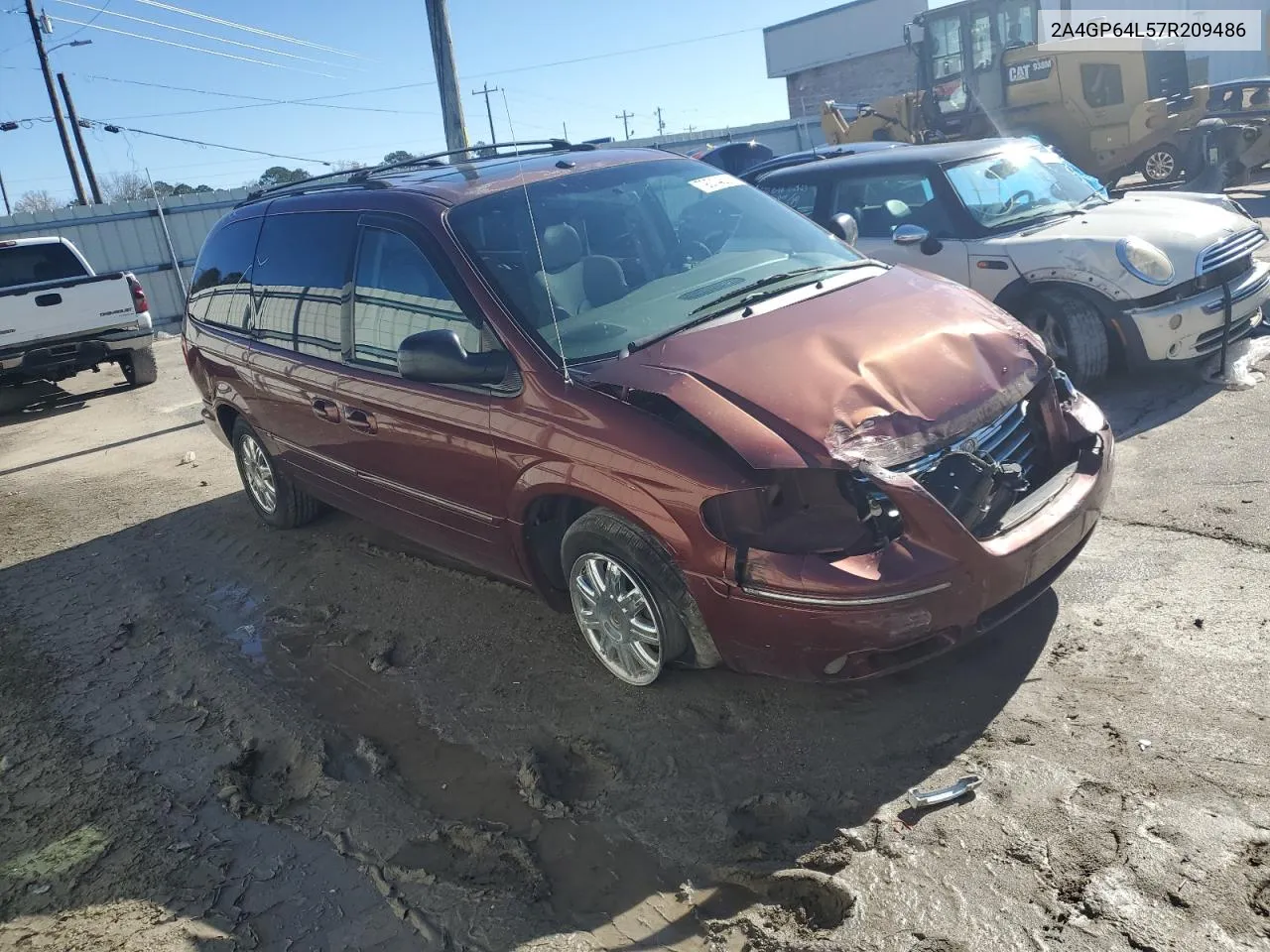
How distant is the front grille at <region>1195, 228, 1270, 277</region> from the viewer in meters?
6.30

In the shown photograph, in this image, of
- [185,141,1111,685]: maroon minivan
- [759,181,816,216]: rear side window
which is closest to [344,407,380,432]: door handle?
[185,141,1111,685]: maroon minivan

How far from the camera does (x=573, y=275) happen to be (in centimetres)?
409

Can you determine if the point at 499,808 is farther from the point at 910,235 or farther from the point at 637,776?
the point at 910,235

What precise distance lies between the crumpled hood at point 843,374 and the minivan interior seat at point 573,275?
441 mm

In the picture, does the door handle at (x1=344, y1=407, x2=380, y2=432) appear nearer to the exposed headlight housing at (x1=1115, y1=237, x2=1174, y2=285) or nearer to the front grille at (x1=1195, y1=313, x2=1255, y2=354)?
the exposed headlight housing at (x1=1115, y1=237, x2=1174, y2=285)

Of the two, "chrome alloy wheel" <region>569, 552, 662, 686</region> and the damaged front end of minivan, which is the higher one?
the damaged front end of minivan

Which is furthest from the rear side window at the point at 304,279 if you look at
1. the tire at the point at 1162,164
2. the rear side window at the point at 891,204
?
the tire at the point at 1162,164

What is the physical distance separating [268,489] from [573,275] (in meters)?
3.18

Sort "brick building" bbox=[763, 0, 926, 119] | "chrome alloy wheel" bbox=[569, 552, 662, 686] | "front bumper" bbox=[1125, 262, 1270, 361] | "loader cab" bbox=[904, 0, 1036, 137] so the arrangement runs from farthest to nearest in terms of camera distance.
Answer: "brick building" bbox=[763, 0, 926, 119] < "loader cab" bbox=[904, 0, 1036, 137] < "front bumper" bbox=[1125, 262, 1270, 361] < "chrome alloy wheel" bbox=[569, 552, 662, 686]

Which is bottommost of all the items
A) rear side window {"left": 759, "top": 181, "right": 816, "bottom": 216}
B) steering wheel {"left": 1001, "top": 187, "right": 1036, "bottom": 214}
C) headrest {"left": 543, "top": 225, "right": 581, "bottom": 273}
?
steering wheel {"left": 1001, "top": 187, "right": 1036, "bottom": 214}

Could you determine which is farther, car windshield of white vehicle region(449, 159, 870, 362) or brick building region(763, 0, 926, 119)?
brick building region(763, 0, 926, 119)

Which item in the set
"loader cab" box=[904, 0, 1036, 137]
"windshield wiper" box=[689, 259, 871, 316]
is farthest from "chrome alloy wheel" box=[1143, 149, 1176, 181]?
"windshield wiper" box=[689, 259, 871, 316]

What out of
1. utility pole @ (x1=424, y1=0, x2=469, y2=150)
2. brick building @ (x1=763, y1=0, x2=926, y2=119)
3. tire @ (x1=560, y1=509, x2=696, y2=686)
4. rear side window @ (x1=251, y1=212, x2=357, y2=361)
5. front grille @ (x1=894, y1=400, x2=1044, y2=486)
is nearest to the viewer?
front grille @ (x1=894, y1=400, x2=1044, y2=486)

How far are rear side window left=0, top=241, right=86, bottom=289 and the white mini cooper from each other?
939 centimetres
